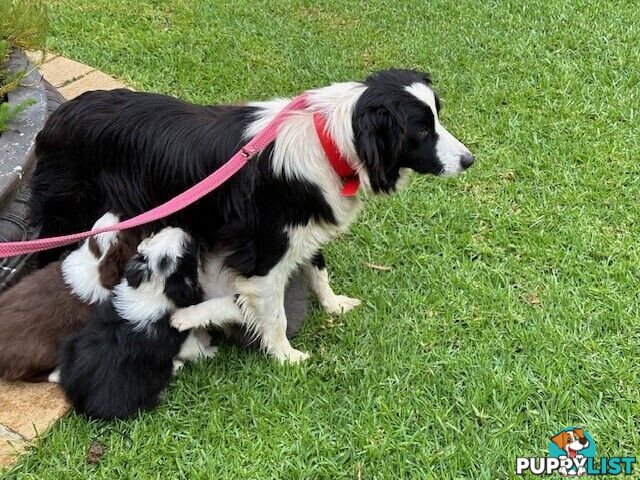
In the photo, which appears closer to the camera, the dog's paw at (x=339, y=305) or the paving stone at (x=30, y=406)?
the paving stone at (x=30, y=406)

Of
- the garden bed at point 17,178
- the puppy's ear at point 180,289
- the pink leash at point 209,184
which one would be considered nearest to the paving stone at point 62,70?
the garden bed at point 17,178

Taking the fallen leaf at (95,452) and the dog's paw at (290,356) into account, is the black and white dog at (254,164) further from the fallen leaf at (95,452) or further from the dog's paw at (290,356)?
the fallen leaf at (95,452)

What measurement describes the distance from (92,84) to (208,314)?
8.74 ft

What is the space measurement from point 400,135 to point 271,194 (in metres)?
0.63

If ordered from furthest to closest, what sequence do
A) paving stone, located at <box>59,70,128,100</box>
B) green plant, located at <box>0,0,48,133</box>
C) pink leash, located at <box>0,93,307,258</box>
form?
1. paving stone, located at <box>59,70,128,100</box>
2. green plant, located at <box>0,0,48,133</box>
3. pink leash, located at <box>0,93,307,258</box>

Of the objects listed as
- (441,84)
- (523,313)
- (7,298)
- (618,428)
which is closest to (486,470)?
(618,428)

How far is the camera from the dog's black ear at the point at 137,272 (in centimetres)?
286

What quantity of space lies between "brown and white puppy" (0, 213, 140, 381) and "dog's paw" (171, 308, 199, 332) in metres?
0.37

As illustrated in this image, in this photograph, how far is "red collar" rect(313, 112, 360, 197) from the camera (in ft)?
9.49

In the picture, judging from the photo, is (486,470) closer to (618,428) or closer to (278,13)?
(618,428)

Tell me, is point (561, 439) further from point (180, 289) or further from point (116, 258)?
point (116, 258)

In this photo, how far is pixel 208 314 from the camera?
308 centimetres

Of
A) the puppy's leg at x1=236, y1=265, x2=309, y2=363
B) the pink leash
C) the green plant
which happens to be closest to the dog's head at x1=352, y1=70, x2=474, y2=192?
the pink leash

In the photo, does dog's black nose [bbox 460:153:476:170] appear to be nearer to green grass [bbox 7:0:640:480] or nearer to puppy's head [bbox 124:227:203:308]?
green grass [bbox 7:0:640:480]
